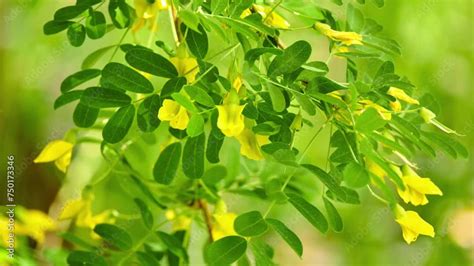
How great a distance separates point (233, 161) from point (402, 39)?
768 mm

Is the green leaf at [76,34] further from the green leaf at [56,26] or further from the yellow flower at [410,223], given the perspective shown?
the yellow flower at [410,223]

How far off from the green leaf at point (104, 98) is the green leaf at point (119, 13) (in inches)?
3.1

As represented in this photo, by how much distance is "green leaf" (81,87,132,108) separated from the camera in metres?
0.62

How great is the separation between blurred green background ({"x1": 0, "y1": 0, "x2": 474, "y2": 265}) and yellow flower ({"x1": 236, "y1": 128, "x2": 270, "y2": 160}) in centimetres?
80

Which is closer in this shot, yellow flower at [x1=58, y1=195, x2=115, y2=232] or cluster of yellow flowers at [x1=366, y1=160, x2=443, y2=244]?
cluster of yellow flowers at [x1=366, y1=160, x2=443, y2=244]

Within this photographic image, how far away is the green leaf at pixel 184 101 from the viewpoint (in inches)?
20.7

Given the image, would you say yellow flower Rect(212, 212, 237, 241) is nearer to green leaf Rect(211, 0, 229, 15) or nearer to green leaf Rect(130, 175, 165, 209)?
green leaf Rect(130, 175, 165, 209)

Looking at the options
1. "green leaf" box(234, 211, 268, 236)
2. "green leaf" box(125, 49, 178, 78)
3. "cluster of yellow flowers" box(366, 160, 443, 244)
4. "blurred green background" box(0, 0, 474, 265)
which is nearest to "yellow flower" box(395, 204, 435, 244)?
"cluster of yellow flowers" box(366, 160, 443, 244)

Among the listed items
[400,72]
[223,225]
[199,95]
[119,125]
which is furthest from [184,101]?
[400,72]

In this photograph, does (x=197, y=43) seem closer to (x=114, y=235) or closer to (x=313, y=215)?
(x=313, y=215)

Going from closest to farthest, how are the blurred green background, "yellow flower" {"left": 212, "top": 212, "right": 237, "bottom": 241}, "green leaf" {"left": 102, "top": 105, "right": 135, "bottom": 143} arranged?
"green leaf" {"left": 102, "top": 105, "right": 135, "bottom": 143}
"yellow flower" {"left": 212, "top": 212, "right": 237, "bottom": 241}
the blurred green background

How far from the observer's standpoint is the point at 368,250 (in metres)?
1.52

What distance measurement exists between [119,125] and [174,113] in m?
0.09

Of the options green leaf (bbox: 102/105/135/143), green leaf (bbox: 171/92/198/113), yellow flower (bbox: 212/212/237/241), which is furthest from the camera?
yellow flower (bbox: 212/212/237/241)
